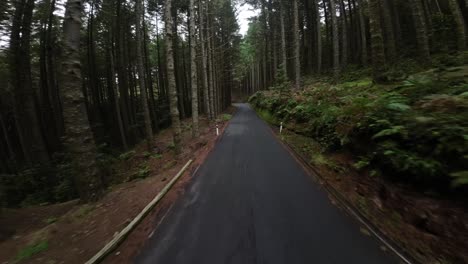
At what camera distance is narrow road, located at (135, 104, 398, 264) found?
11.2 feet

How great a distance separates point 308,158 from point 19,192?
1133cm

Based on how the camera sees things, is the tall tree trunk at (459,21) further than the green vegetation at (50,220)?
Yes

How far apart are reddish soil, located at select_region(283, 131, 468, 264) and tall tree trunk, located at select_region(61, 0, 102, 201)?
600cm

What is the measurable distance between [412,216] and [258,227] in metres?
2.63

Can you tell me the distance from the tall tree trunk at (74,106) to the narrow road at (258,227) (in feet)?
7.89

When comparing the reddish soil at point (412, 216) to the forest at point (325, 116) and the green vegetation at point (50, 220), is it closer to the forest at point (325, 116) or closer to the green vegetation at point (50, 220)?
the forest at point (325, 116)

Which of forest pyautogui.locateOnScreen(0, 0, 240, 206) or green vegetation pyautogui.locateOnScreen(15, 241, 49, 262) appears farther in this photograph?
forest pyautogui.locateOnScreen(0, 0, 240, 206)

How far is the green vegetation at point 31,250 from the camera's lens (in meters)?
3.76

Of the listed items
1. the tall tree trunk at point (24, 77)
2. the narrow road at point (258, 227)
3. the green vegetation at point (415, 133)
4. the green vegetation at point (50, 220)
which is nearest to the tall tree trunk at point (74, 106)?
the green vegetation at point (50, 220)

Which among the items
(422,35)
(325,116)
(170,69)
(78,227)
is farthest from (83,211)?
(422,35)

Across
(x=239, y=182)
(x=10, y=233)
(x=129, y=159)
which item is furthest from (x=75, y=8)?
(x=129, y=159)

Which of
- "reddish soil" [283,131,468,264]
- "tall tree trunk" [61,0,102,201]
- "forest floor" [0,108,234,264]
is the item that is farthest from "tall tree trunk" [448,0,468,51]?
"tall tree trunk" [61,0,102,201]

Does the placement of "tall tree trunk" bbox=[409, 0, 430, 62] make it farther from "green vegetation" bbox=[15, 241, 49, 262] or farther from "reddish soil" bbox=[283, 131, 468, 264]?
"green vegetation" bbox=[15, 241, 49, 262]

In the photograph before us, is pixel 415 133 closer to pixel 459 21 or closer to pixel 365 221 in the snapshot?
pixel 365 221
